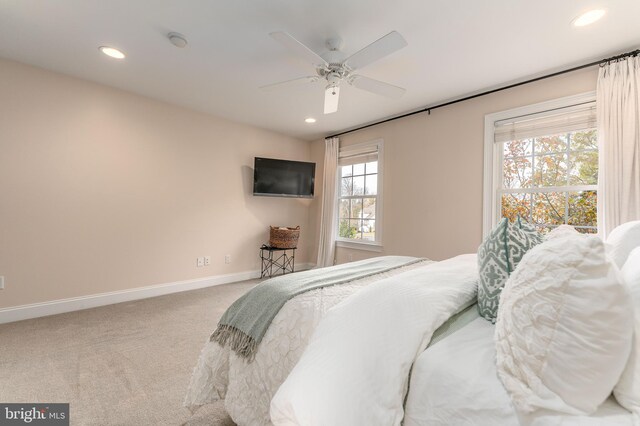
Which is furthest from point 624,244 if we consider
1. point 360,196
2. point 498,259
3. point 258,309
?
point 360,196

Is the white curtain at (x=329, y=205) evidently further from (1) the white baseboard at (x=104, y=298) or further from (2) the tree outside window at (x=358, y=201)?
(1) the white baseboard at (x=104, y=298)

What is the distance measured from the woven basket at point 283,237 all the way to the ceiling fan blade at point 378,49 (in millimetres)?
2757

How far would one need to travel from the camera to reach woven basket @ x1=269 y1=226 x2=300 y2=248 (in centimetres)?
437

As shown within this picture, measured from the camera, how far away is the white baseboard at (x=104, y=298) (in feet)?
8.77

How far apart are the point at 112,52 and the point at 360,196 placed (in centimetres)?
344

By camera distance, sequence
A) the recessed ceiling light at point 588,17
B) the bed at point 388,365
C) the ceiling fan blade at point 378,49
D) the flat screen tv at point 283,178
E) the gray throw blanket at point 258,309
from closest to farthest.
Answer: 1. the bed at point 388,365
2. the gray throw blanket at point 258,309
3. the ceiling fan blade at point 378,49
4. the recessed ceiling light at point 588,17
5. the flat screen tv at point 283,178

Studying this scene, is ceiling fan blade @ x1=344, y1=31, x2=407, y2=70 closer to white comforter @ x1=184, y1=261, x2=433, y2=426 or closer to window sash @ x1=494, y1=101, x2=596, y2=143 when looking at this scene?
white comforter @ x1=184, y1=261, x2=433, y2=426

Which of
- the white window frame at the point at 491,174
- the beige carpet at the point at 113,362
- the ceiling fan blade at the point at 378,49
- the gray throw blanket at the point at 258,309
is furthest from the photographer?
the white window frame at the point at 491,174

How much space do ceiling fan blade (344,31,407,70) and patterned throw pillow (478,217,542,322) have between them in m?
1.31

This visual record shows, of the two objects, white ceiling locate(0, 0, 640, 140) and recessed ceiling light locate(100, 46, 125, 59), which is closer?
white ceiling locate(0, 0, 640, 140)

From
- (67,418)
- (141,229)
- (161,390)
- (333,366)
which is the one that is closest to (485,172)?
(333,366)

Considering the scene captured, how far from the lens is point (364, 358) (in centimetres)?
87

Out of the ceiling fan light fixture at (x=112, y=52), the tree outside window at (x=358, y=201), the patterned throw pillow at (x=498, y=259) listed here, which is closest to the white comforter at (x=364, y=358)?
the patterned throw pillow at (x=498, y=259)

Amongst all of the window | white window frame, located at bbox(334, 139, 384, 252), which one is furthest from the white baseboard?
the window
